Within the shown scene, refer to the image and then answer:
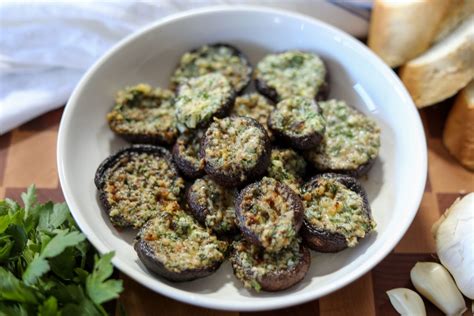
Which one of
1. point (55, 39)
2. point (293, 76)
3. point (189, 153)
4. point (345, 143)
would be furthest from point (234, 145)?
point (55, 39)

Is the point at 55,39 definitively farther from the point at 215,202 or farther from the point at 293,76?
the point at 215,202

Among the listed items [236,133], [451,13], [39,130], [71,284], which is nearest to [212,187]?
[236,133]

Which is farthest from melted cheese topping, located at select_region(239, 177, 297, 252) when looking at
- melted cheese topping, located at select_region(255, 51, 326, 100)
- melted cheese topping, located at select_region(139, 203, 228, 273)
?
melted cheese topping, located at select_region(255, 51, 326, 100)

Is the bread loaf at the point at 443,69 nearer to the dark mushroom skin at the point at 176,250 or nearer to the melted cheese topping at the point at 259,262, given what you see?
the melted cheese topping at the point at 259,262

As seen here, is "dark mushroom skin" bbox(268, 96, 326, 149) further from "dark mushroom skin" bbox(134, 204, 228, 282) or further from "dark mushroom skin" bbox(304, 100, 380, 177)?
"dark mushroom skin" bbox(134, 204, 228, 282)

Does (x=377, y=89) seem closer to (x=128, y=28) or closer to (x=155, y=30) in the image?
(x=155, y=30)

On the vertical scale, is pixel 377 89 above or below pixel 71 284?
above

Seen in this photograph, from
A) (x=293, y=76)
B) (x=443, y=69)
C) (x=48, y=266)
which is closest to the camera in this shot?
(x=48, y=266)
